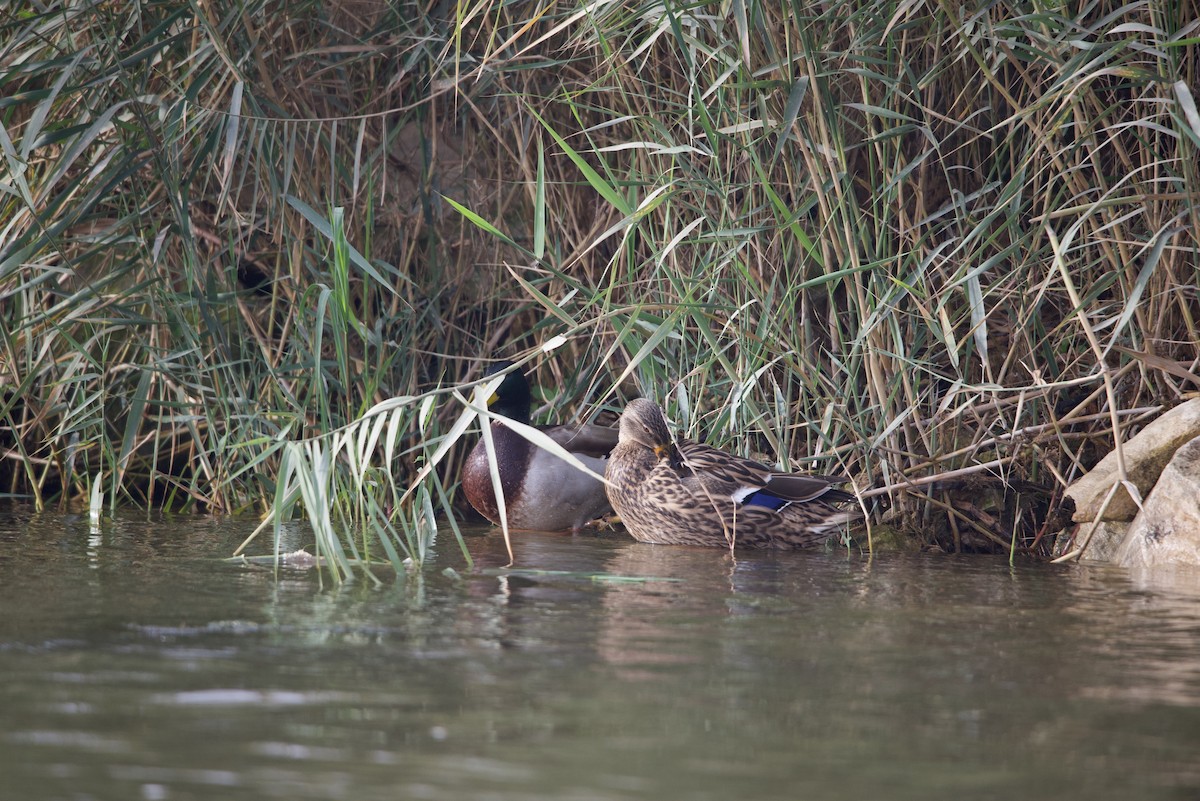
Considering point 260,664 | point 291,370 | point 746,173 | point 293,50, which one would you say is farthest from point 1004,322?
point 260,664

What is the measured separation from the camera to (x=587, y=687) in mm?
2537

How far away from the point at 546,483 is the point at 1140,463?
2380 mm

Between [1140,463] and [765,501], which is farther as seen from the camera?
[765,501]

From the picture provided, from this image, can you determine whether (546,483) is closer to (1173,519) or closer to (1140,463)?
(1140,463)

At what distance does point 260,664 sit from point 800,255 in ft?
9.41

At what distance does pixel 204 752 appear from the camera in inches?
81.5

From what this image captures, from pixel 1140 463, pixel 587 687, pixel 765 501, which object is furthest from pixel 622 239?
pixel 587 687

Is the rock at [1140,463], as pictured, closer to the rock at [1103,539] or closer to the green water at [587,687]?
the rock at [1103,539]

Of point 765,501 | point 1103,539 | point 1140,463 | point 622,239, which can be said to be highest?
point 622,239

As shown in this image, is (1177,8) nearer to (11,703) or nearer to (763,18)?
(763,18)

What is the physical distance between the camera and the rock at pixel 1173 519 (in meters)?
4.34

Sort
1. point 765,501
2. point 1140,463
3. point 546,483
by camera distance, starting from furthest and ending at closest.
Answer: point 546,483
point 765,501
point 1140,463

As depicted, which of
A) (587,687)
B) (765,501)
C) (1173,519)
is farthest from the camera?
(765,501)

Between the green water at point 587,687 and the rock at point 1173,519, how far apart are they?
0.49 m
